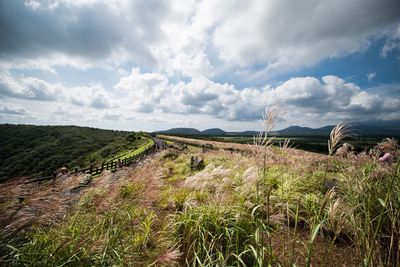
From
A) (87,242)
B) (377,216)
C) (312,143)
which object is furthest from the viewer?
(312,143)

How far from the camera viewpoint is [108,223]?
14.1 feet

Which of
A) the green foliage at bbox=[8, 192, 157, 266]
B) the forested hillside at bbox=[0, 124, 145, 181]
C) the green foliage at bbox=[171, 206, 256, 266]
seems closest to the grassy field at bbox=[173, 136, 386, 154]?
the green foliage at bbox=[171, 206, 256, 266]

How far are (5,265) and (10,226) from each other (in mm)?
411

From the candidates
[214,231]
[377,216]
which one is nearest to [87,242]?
[214,231]

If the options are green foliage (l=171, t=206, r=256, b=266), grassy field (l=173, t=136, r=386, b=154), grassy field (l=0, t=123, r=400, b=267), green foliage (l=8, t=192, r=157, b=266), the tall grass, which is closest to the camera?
the tall grass

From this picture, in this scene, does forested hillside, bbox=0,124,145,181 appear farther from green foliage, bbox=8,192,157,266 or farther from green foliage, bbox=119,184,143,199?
green foliage, bbox=119,184,143,199

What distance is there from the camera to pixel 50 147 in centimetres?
8825

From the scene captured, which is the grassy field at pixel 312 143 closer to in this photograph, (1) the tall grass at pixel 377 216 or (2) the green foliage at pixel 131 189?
(1) the tall grass at pixel 377 216

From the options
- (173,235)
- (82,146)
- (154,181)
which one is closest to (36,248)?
(154,181)

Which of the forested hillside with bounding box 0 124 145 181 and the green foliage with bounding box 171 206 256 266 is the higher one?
the green foliage with bounding box 171 206 256 266

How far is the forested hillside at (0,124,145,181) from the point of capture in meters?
66.7

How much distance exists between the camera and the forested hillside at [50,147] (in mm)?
66688

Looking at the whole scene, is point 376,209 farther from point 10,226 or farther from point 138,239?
point 10,226

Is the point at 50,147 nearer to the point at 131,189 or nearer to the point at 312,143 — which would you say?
the point at 312,143
